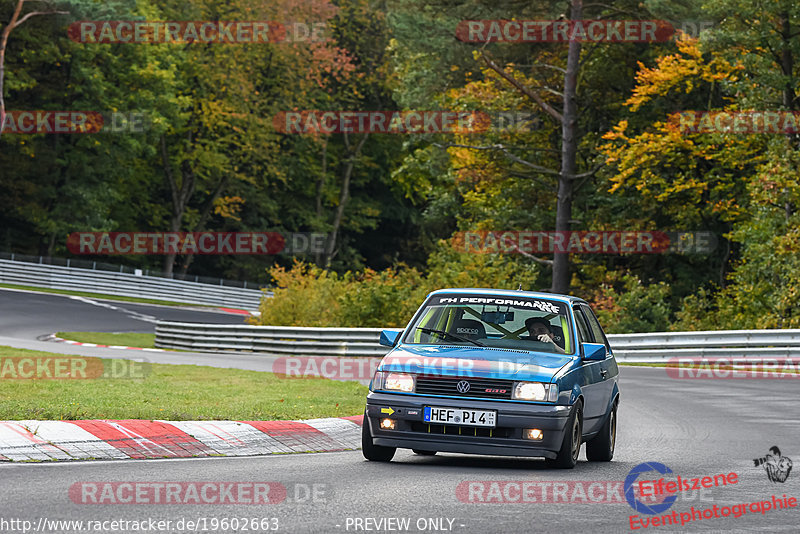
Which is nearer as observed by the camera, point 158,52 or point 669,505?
point 669,505

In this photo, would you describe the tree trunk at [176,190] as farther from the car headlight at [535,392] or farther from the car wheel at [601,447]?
the car headlight at [535,392]

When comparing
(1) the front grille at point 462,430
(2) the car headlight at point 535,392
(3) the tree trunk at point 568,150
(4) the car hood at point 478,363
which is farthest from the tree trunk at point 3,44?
(2) the car headlight at point 535,392

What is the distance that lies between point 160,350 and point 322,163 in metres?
44.7

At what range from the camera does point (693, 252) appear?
3950 centimetres

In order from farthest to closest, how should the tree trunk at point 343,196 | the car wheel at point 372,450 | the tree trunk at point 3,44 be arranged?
the tree trunk at point 343,196, the tree trunk at point 3,44, the car wheel at point 372,450

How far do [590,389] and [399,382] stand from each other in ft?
6.20

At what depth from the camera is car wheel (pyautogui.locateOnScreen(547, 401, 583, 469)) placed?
9.99 meters

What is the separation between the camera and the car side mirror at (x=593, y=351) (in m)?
10.9

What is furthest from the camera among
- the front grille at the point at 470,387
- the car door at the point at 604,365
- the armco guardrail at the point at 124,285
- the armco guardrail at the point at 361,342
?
the armco guardrail at the point at 124,285

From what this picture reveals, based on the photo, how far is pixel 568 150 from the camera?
37281 mm

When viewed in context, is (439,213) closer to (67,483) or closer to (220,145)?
(220,145)

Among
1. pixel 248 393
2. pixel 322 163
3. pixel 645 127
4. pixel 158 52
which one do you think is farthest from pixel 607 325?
pixel 322 163

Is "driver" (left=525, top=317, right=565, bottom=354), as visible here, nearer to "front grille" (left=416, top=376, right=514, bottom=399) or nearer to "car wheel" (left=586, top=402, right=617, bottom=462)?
"car wheel" (left=586, top=402, right=617, bottom=462)

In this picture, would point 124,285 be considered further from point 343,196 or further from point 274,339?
point 274,339
